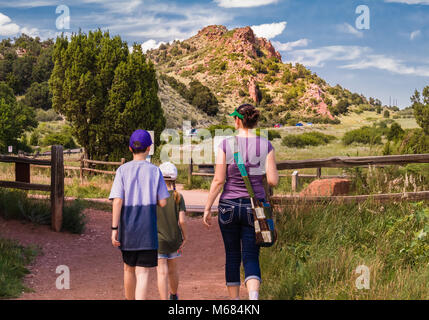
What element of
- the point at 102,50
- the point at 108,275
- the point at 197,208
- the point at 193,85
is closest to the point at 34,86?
the point at 193,85

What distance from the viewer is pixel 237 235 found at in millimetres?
Result: 4469

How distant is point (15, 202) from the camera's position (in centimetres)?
889

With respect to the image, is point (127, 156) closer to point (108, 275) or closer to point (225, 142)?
point (108, 275)

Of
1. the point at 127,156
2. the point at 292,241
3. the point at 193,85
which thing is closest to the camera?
the point at 292,241

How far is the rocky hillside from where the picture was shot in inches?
3319

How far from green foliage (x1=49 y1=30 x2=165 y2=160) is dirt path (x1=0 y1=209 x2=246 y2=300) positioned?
30.5ft

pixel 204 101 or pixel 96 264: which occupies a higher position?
pixel 204 101

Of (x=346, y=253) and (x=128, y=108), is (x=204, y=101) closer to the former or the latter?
(x=128, y=108)

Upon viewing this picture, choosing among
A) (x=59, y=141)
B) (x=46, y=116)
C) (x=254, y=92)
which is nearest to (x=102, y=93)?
(x=59, y=141)

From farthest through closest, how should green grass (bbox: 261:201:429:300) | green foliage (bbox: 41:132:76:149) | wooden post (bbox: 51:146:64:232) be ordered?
1. green foliage (bbox: 41:132:76:149)
2. wooden post (bbox: 51:146:64:232)
3. green grass (bbox: 261:201:429:300)

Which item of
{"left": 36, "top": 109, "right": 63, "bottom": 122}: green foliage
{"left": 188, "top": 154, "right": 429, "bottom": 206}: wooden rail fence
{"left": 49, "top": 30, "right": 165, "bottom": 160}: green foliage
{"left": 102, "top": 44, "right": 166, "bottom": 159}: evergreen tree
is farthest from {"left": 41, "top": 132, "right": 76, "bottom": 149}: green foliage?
{"left": 188, "top": 154, "right": 429, "bottom": 206}: wooden rail fence

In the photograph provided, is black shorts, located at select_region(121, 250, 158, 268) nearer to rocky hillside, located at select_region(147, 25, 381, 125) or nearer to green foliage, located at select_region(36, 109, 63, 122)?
green foliage, located at select_region(36, 109, 63, 122)

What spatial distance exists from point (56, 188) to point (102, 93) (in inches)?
447
